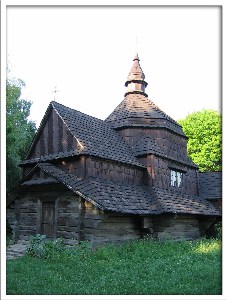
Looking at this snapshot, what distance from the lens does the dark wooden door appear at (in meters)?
14.9

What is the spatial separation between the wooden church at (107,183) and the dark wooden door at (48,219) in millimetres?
42

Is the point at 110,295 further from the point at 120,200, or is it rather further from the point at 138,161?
the point at 138,161

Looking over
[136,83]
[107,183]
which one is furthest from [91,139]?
[136,83]

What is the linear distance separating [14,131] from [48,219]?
7.68 m

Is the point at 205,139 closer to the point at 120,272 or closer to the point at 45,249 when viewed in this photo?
the point at 45,249

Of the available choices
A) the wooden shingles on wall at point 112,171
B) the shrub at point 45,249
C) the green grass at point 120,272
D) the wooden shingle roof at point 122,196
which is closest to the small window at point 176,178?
the wooden shingle roof at point 122,196

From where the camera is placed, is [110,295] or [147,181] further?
[147,181]

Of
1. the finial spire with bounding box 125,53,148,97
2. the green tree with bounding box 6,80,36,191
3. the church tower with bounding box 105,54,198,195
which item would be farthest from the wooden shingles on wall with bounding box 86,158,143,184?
the finial spire with bounding box 125,53,148,97

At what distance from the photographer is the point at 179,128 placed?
22.6 meters

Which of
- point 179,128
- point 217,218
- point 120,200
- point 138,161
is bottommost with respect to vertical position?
point 217,218

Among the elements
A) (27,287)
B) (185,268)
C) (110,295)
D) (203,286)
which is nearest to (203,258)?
(185,268)

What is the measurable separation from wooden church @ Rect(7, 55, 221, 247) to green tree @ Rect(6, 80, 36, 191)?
2420mm

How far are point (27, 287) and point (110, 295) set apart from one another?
7.26 ft

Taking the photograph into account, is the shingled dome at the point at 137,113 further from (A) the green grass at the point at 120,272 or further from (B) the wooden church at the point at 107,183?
(A) the green grass at the point at 120,272
